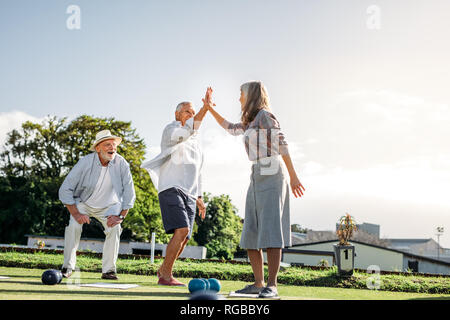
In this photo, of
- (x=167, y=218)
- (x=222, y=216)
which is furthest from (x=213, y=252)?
(x=167, y=218)

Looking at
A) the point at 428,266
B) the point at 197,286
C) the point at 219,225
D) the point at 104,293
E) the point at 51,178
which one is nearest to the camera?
the point at 104,293

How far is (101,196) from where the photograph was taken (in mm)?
6164

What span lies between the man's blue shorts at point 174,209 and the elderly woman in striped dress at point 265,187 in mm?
1007

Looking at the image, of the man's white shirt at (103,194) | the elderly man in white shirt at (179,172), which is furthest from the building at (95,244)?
the elderly man in white shirt at (179,172)

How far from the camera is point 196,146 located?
229 inches

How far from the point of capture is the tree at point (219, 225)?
60625 mm

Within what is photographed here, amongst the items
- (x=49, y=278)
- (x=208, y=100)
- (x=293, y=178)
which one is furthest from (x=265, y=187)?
(x=49, y=278)

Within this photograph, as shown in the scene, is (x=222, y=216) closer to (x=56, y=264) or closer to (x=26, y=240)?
(x=26, y=240)

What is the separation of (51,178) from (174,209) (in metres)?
34.9

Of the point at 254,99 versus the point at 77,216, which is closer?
the point at 254,99

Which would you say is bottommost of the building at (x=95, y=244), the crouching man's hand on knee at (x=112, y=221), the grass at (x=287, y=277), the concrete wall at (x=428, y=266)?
the concrete wall at (x=428, y=266)

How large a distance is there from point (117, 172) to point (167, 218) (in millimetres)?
1440

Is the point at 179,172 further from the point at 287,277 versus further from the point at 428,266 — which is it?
the point at 428,266

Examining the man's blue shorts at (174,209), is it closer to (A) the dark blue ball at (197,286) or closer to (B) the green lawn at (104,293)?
(B) the green lawn at (104,293)
